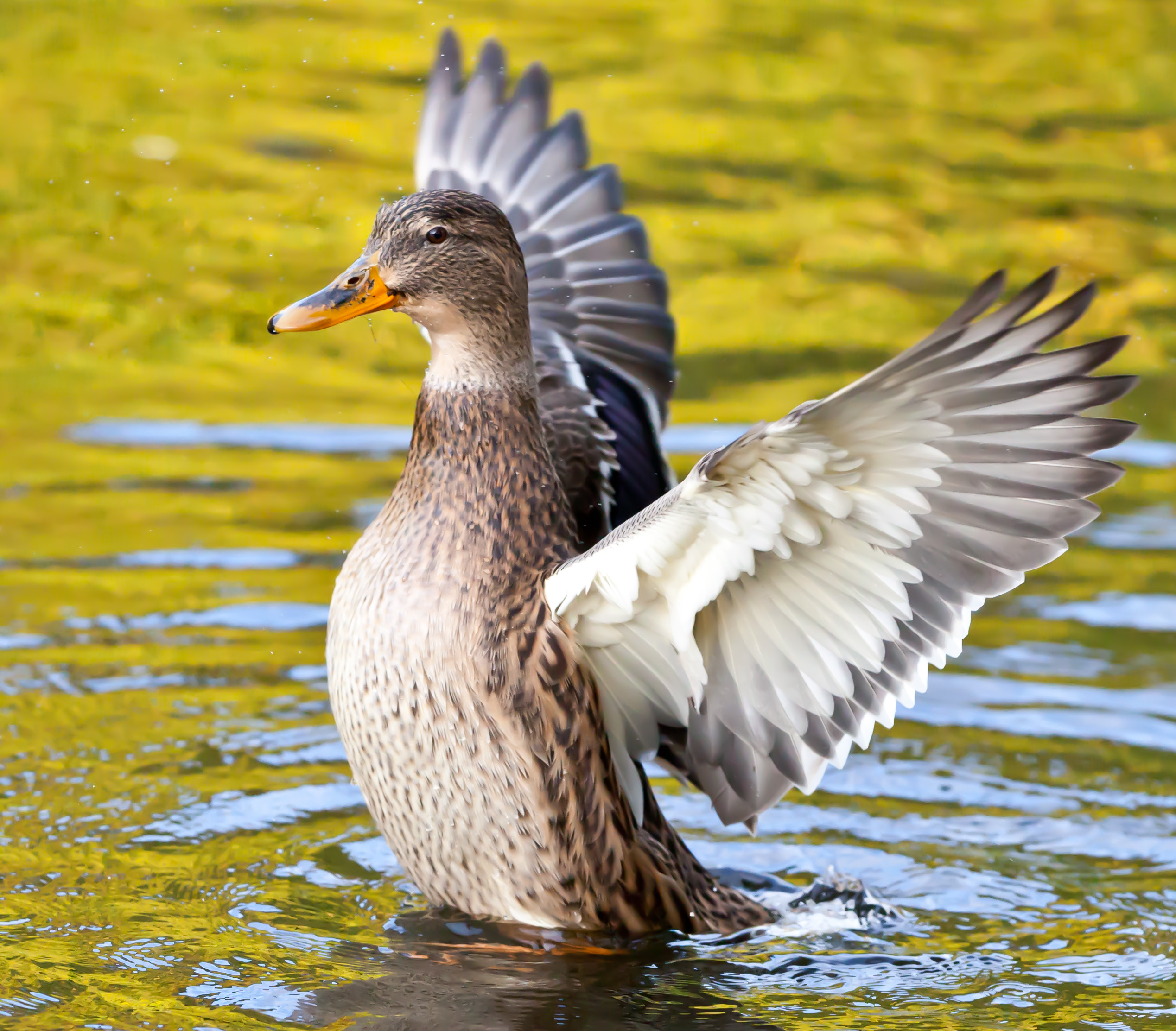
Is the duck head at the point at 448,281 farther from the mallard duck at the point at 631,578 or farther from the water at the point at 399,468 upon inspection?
the water at the point at 399,468

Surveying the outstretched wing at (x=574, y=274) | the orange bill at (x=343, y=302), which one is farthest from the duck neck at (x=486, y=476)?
the outstretched wing at (x=574, y=274)

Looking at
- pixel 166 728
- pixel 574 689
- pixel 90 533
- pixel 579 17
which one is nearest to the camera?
pixel 574 689

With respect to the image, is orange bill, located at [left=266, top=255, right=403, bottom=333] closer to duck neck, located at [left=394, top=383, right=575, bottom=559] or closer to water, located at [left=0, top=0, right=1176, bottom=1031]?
water, located at [left=0, top=0, right=1176, bottom=1031]

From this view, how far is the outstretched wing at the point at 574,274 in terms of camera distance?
5.69m

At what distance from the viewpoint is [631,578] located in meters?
4.38

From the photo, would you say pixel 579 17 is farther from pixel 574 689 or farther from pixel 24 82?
pixel 574 689

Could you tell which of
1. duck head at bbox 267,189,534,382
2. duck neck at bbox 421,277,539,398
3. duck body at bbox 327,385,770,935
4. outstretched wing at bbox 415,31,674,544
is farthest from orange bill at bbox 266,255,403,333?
outstretched wing at bbox 415,31,674,544

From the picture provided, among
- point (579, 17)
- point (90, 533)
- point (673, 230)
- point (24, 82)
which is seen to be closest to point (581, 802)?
point (90, 533)

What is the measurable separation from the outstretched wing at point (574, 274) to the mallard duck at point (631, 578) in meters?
0.04

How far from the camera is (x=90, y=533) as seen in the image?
24.1ft

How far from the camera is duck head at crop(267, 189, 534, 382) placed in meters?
4.98

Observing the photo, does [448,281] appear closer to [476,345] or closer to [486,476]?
[476,345]

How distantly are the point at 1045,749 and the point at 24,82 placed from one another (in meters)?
8.96

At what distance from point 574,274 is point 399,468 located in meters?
2.01
